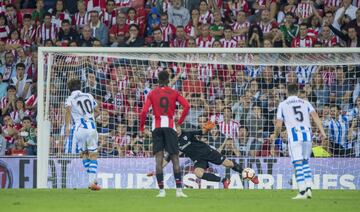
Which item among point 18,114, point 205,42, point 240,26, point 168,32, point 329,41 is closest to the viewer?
point 18,114

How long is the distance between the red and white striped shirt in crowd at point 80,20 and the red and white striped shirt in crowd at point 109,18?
405mm

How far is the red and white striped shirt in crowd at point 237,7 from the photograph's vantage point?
2980cm

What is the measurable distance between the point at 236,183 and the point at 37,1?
9232 mm

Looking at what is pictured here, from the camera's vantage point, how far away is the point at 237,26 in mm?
28875

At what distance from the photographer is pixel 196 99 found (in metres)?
25.8

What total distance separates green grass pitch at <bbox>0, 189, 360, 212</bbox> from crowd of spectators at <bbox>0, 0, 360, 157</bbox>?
361 cm

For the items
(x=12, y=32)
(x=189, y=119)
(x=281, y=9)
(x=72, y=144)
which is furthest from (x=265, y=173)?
(x=12, y=32)

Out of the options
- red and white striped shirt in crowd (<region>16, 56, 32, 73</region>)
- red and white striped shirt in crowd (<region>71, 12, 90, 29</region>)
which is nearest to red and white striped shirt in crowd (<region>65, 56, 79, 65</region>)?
red and white striped shirt in crowd (<region>16, 56, 32, 73</region>)

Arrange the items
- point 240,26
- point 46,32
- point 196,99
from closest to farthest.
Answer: point 196,99
point 240,26
point 46,32

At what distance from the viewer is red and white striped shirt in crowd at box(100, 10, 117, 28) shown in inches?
1195

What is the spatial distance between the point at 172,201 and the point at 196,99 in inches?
307

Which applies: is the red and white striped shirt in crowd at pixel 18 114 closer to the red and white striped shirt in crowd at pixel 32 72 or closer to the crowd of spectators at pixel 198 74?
the crowd of spectators at pixel 198 74

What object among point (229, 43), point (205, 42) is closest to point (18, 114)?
point (205, 42)

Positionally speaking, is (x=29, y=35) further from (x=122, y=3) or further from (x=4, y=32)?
(x=122, y=3)
